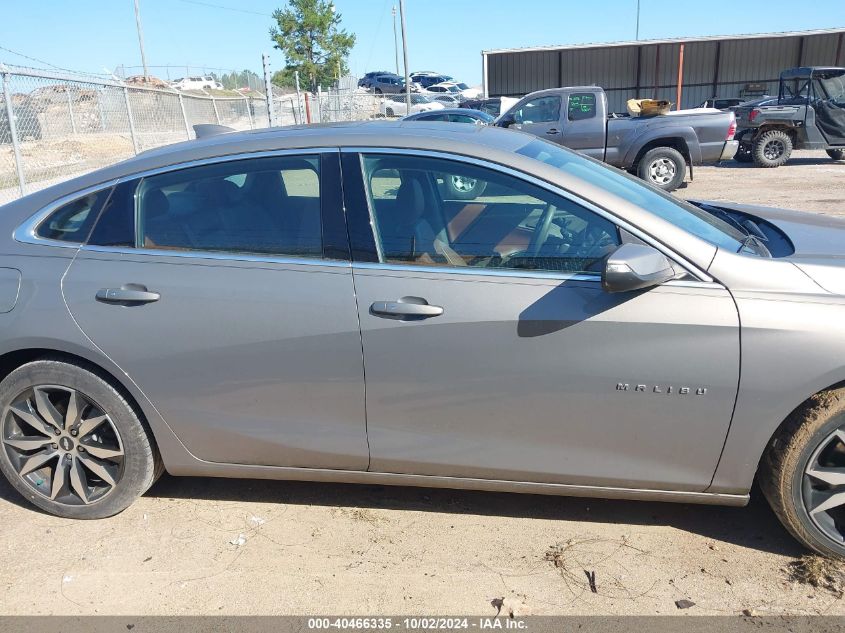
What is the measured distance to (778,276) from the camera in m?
2.52

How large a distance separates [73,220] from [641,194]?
2490 mm

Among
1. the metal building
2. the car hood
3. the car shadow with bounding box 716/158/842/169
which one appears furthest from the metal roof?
the car hood

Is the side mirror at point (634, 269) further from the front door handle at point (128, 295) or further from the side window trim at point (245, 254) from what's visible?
the front door handle at point (128, 295)

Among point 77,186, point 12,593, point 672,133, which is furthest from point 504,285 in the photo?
point 672,133

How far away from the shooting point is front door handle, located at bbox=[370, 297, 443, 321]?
8.55 ft

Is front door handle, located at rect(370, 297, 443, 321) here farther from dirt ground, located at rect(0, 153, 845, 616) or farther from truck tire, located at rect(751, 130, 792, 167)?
truck tire, located at rect(751, 130, 792, 167)

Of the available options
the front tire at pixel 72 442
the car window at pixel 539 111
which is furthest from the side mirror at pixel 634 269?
the car window at pixel 539 111

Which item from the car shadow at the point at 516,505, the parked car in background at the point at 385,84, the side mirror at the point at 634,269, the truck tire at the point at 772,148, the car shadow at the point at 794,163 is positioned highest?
the parked car in background at the point at 385,84

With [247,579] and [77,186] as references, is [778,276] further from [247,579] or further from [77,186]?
[77,186]

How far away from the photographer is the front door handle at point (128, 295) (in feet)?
9.25

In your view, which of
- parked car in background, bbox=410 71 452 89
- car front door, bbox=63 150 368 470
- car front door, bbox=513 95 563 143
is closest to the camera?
car front door, bbox=63 150 368 470

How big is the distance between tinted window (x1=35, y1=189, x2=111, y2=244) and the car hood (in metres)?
2.86

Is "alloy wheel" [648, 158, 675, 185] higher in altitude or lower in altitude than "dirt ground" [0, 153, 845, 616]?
higher

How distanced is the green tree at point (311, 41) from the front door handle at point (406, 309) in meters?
39.6
